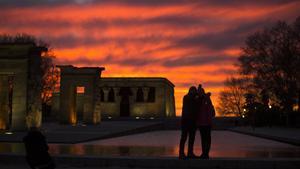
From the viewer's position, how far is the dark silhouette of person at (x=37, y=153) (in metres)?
10.7

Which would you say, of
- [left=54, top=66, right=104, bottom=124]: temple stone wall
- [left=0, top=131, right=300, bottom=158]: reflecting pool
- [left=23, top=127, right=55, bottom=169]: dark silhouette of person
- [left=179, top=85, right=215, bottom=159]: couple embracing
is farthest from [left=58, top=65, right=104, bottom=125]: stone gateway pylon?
[left=23, top=127, right=55, bottom=169]: dark silhouette of person

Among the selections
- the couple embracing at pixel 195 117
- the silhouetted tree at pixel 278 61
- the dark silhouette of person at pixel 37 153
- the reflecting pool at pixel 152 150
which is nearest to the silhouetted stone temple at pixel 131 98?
the silhouetted tree at pixel 278 61

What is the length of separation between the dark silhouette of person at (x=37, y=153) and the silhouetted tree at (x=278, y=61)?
4189 cm

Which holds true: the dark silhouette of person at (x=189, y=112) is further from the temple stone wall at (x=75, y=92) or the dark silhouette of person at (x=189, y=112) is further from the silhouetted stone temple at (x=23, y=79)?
the temple stone wall at (x=75, y=92)

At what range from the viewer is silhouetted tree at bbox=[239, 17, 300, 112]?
167ft

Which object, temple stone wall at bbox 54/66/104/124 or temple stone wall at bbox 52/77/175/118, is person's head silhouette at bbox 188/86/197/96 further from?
temple stone wall at bbox 52/77/175/118

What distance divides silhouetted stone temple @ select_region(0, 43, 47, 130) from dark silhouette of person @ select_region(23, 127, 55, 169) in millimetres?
19048

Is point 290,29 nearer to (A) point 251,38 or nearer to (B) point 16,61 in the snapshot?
(A) point 251,38

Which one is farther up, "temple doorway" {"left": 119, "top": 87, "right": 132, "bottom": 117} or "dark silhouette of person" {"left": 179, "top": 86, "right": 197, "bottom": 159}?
"temple doorway" {"left": 119, "top": 87, "right": 132, "bottom": 117}

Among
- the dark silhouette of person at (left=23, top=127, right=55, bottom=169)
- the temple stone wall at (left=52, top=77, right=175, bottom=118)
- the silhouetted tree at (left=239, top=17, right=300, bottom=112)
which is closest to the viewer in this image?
the dark silhouette of person at (left=23, top=127, right=55, bottom=169)

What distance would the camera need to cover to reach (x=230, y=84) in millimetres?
80125

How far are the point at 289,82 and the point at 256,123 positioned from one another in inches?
215

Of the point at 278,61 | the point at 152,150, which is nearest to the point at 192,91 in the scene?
the point at 152,150

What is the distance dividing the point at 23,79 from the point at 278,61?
2970cm
